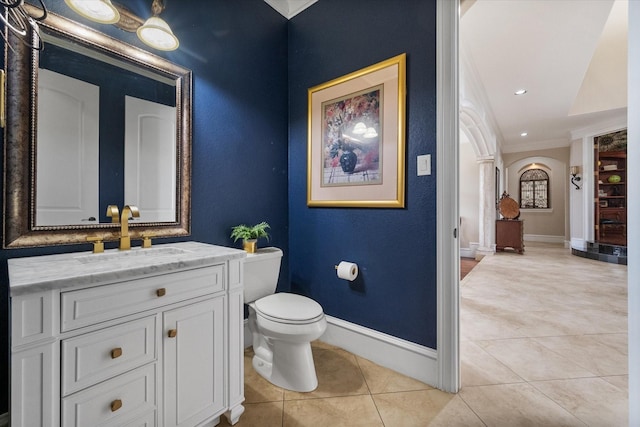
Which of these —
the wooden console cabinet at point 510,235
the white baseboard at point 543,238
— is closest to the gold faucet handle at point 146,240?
the wooden console cabinet at point 510,235

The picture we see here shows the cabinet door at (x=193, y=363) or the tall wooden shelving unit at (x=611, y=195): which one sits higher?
the tall wooden shelving unit at (x=611, y=195)

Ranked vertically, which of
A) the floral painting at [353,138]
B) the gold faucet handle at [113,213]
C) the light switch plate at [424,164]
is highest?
the floral painting at [353,138]

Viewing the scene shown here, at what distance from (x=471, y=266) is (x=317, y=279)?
3754 millimetres

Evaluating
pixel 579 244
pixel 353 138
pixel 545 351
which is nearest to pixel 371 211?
pixel 353 138

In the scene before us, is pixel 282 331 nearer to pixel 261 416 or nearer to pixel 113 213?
pixel 261 416

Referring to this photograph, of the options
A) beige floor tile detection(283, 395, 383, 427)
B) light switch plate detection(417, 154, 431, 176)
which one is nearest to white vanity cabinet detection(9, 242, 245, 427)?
beige floor tile detection(283, 395, 383, 427)

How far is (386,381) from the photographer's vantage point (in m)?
1.63

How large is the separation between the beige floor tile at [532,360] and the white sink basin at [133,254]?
2.12m

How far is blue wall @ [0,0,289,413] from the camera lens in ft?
5.79

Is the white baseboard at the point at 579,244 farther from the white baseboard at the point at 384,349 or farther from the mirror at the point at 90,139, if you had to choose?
the mirror at the point at 90,139

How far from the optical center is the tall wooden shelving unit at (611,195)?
253 inches

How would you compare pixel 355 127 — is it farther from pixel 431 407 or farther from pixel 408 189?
pixel 431 407

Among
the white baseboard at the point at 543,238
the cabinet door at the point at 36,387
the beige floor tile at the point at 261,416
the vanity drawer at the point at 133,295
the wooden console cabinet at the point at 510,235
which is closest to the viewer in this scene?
the cabinet door at the point at 36,387

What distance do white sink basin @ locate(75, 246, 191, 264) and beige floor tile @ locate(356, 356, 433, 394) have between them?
1.27m
